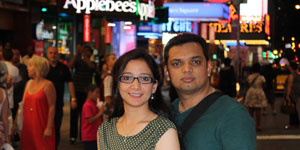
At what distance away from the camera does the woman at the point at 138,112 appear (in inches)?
117

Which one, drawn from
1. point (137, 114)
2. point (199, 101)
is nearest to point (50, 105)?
point (199, 101)

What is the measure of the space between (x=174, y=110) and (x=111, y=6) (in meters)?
7.83

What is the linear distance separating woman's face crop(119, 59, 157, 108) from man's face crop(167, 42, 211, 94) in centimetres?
31

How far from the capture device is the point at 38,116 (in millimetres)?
7312

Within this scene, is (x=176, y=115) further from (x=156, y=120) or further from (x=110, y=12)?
(x=110, y=12)

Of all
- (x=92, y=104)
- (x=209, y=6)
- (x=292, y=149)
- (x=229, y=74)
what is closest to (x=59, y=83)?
(x=92, y=104)

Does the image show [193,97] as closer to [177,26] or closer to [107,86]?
[107,86]

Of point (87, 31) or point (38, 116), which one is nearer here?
point (38, 116)

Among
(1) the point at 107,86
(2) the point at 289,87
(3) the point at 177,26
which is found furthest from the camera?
(3) the point at 177,26

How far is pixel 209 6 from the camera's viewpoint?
64.6 ft

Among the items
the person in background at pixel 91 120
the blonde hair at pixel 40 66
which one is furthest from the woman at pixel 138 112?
the person in background at pixel 91 120

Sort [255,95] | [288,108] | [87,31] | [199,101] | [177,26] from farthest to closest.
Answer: [177,26] < [87,31] < [255,95] < [288,108] < [199,101]

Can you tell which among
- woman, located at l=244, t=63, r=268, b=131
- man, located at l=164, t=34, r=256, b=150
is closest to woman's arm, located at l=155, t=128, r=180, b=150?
man, located at l=164, t=34, r=256, b=150

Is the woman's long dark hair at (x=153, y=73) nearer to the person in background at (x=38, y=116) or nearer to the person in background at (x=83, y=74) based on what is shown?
the person in background at (x=38, y=116)
